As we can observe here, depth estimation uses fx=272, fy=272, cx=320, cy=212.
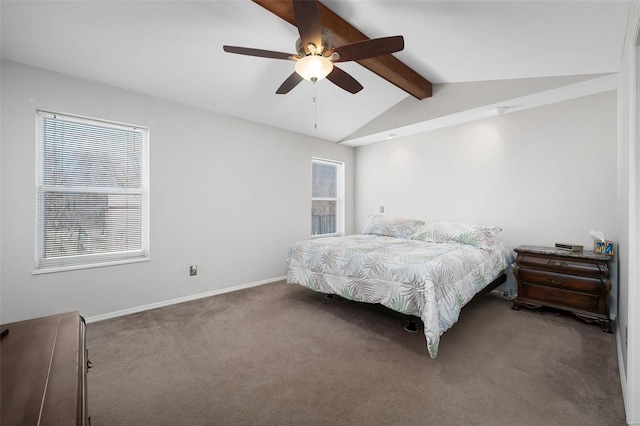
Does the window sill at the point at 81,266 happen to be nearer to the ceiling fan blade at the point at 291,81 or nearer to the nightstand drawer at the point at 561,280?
the ceiling fan blade at the point at 291,81

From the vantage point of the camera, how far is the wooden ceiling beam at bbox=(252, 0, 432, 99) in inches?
77.9

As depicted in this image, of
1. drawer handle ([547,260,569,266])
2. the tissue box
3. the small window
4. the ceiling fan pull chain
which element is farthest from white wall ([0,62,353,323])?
the tissue box

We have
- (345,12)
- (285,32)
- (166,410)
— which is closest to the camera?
(166,410)

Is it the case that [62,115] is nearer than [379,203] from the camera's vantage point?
Yes

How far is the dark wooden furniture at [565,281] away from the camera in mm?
2639

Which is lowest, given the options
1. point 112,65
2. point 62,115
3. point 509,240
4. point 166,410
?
point 166,410

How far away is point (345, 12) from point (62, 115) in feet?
9.51

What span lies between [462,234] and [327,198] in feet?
8.30

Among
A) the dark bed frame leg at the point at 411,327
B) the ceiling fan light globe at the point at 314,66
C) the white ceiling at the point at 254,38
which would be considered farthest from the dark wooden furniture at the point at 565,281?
the ceiling fan light globe at the point at 314,66

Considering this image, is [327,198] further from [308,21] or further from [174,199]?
[308,21]

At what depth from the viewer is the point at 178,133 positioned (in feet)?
11.1

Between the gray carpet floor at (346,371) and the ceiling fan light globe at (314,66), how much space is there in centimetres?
222

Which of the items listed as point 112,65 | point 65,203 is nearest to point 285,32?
point 112,65

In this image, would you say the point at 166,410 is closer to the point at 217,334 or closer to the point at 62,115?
the point at 217,334
